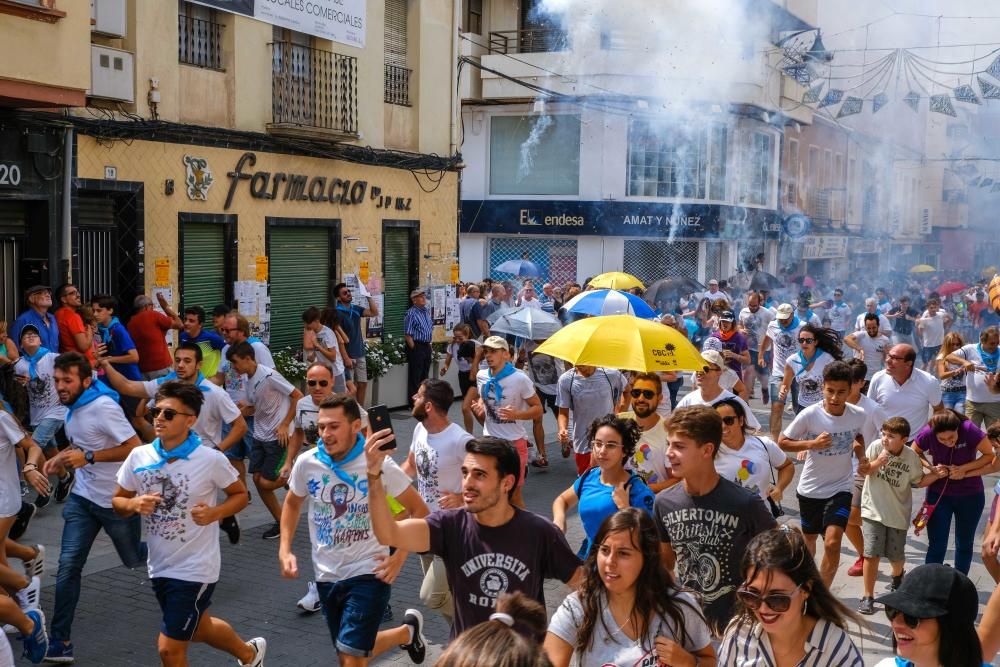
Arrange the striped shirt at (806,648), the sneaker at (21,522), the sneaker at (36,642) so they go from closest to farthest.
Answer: the striped shirt at (806,648) < the sneaker at (36,642) < the sneaker at (21,522)

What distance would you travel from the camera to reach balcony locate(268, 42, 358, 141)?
16.2 meters

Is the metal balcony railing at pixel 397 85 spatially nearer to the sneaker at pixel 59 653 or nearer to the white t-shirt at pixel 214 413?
the white t-shirt at pixel 214 413

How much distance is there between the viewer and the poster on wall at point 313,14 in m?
15.5

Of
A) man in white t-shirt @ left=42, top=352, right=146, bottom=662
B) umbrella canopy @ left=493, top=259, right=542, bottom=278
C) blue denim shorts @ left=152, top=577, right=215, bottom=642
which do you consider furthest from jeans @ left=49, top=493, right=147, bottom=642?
umbrella canopy @ left=493, top=259, right=542, bottom=278

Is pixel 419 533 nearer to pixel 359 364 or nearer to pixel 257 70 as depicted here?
pixel 359 364

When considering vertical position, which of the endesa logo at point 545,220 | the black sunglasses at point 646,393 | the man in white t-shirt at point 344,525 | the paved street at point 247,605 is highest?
the endesa logo at point 545,220

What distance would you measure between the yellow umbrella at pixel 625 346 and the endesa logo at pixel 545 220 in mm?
22955

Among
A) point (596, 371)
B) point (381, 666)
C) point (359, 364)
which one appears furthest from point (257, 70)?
point (381, 666)

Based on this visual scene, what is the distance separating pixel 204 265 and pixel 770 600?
490 inches

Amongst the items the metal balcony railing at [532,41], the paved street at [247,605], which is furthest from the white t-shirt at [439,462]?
the metal balcony railing at [532,41]

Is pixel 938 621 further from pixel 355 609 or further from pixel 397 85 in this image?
pixel 397 85

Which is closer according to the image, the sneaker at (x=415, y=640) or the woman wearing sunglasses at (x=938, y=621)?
the woman wearing sunglasses at (x=938, y=621)

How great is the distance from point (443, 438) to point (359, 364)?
351 inches

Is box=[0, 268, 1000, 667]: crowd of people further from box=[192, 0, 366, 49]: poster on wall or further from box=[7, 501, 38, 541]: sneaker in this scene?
box=[192, 0, 366, 49]: poster on wall
